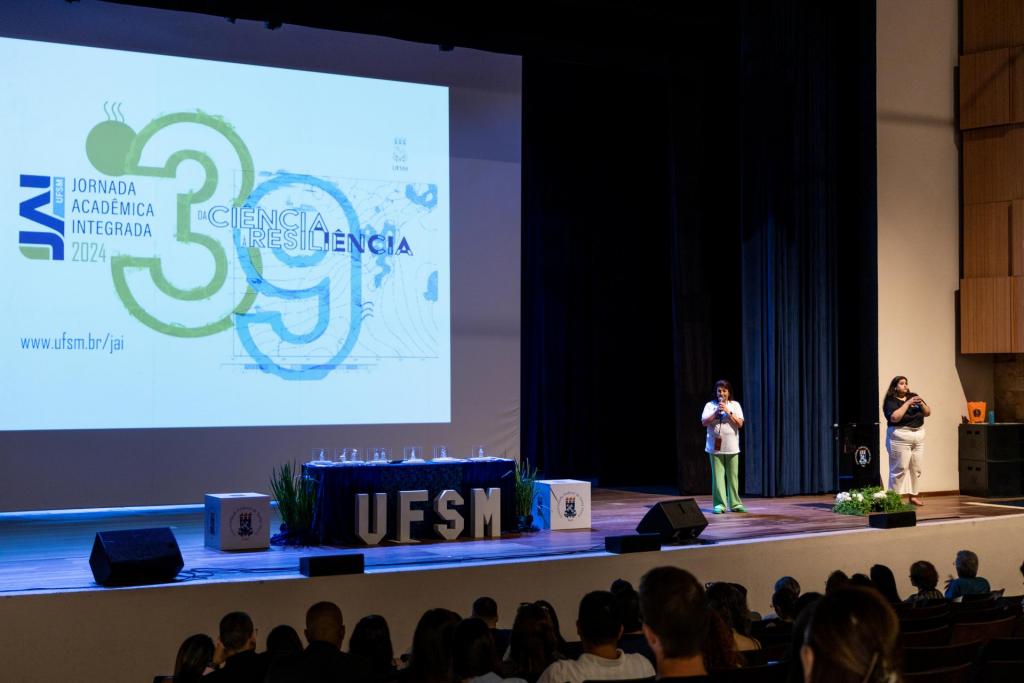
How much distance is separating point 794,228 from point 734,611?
23.7 ft

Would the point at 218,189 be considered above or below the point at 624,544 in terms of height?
above

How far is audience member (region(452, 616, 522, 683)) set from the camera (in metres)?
3.23

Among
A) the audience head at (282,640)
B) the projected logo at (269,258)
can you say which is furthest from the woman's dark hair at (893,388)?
the audience head at (282,640)

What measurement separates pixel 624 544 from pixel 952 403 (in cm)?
589

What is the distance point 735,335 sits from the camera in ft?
37.4

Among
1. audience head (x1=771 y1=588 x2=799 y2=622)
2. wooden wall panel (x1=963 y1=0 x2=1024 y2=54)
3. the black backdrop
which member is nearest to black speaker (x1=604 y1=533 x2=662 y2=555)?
audience head (x1=771 y1=588 x2=799 y2=622)

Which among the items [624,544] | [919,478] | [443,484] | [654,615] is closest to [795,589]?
[624,544]

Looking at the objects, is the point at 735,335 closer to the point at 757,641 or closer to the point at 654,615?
the point at 757,641

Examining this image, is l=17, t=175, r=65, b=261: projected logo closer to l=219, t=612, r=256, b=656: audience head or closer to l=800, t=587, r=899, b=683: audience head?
l=219, t=612, r=256, b=656: audience head

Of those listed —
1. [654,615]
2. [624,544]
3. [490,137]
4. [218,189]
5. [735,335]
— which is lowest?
[624,544]

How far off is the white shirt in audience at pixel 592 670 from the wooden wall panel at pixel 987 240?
904 centimetres

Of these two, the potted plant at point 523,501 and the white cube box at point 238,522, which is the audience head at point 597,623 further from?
the potted plant at point 523,501

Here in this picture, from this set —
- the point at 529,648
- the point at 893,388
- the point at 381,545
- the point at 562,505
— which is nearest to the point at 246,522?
the point at 381,545

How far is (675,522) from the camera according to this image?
738 cm
